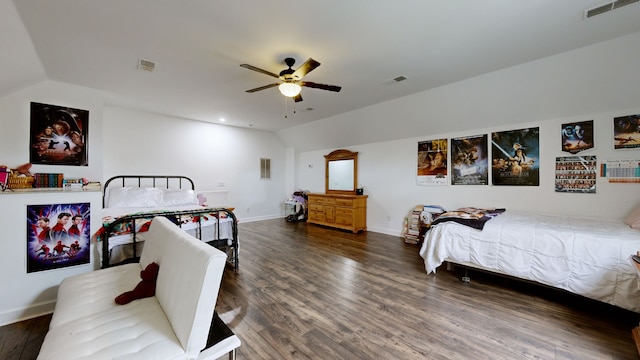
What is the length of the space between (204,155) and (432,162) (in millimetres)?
5456

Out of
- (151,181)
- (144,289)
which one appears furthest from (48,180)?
(144,289)

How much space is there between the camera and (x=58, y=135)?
11.5ft

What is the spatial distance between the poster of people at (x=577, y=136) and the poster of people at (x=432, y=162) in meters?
1.66

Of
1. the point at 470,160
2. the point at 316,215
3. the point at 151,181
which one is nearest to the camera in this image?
the point at 470,160

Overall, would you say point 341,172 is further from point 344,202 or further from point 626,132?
point 626,132

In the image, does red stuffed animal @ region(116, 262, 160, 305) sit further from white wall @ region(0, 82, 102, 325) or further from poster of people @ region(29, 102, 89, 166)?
poster of people @ region(29, 102, 89, 166)

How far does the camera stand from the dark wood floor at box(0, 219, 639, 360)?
5.89 feet

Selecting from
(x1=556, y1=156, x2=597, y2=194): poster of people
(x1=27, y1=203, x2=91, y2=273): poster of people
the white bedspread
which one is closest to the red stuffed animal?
(x1=27, y1=203, x2=91, y2=273): poster of people

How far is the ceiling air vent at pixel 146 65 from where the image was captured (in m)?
2.97

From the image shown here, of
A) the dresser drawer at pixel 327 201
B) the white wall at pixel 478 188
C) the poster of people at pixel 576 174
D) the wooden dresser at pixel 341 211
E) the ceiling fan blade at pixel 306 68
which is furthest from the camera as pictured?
the dresser drawer at pixel 327 201

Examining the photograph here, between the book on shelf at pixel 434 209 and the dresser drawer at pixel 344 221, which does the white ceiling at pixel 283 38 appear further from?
the dresser drawer at pixel 344 221

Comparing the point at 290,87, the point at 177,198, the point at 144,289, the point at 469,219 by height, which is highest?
the point at 290,87

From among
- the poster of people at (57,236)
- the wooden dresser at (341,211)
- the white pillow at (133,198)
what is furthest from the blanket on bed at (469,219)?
the white pillow at (133,198)

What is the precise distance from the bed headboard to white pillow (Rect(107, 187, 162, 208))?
0.49 m
